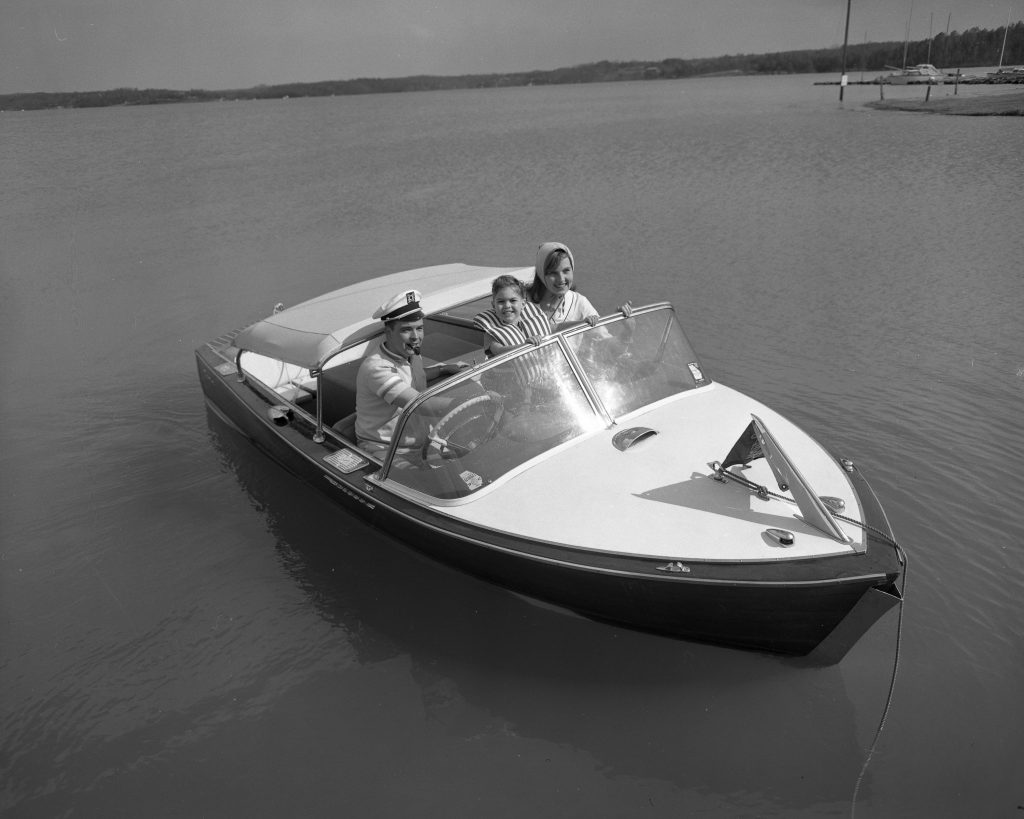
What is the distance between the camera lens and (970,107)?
120ft

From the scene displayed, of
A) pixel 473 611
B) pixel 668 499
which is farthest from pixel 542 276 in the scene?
pixel 473 611

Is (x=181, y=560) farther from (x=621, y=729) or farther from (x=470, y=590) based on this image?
(x=621, y=729)

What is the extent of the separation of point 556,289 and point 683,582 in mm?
2801

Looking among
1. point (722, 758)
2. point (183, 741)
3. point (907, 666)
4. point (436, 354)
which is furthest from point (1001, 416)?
point (183, 741)

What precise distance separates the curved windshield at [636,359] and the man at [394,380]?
3.62ft

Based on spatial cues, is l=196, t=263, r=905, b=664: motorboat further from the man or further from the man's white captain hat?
the man's white captain hat

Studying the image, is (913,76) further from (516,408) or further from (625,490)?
(625,490)

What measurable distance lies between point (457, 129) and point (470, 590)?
1926 inches

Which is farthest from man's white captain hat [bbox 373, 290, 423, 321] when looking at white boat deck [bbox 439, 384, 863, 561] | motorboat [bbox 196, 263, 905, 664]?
white boat deck [bbox 439, 384, 863, 561]

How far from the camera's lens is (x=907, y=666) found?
4.51 meters

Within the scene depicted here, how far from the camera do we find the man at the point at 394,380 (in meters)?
4.98

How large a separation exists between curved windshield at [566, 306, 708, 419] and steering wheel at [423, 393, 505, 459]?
2.47 ft

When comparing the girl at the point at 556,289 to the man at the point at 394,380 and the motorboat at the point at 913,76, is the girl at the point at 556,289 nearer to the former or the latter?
the man at the point at 394,380

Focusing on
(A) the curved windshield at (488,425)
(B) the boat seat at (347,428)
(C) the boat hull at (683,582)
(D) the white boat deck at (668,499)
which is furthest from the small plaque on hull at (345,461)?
(D) the white boat deck at (668,499)
